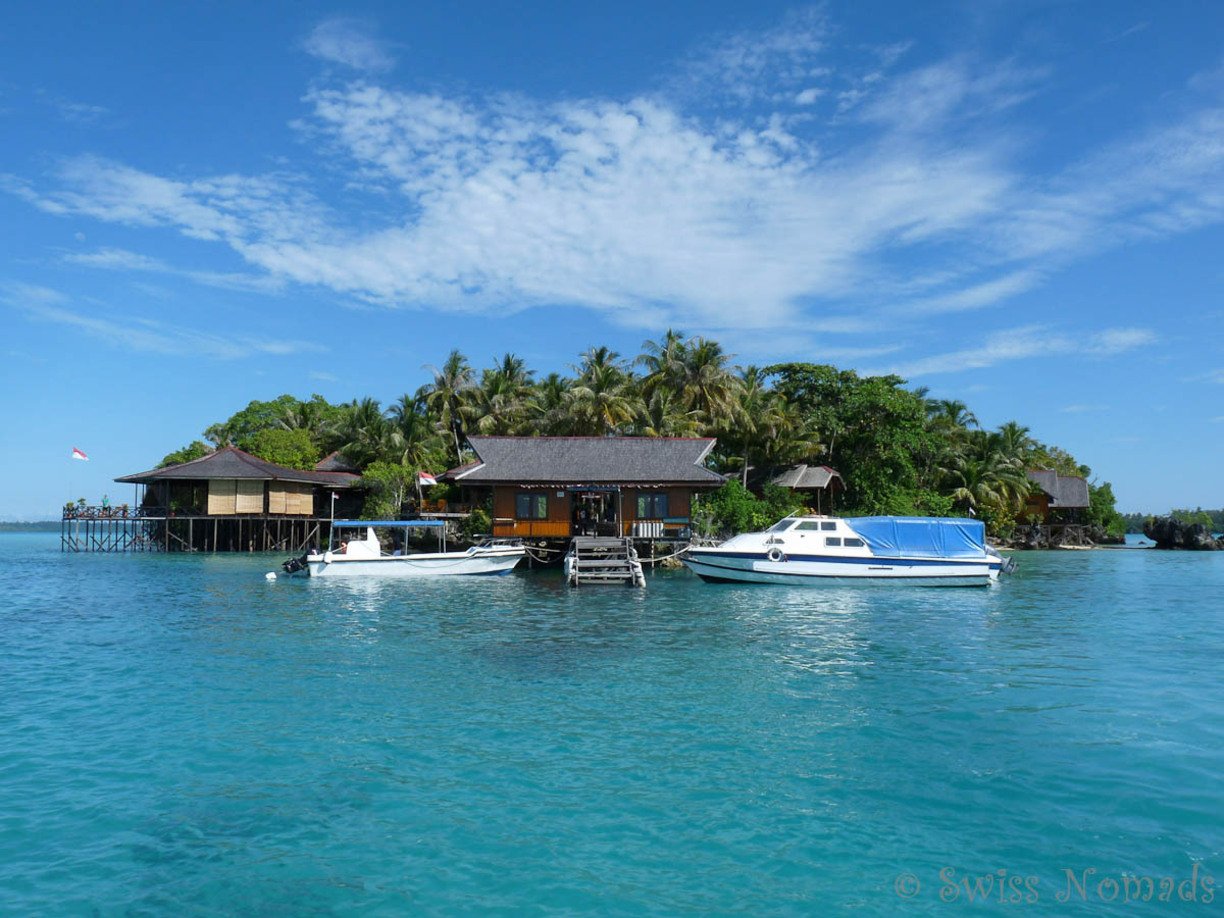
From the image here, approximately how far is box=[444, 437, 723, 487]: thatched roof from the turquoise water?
54.2 feet

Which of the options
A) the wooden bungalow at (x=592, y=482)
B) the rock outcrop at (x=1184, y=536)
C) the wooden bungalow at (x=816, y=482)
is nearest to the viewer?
the wooden bungalow at (x=592, y=482)

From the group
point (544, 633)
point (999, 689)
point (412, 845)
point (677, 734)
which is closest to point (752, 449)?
point (544, 633)

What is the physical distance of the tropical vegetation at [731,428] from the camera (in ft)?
158

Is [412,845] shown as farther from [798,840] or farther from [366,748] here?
[798,840]

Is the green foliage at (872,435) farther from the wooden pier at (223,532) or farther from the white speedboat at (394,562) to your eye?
the wooden pier at (223,532)

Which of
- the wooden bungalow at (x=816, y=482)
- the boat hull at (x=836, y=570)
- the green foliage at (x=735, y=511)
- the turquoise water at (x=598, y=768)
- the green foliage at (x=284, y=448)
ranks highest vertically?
the green foliage at (x=284, y=448)

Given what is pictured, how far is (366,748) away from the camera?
10383mm

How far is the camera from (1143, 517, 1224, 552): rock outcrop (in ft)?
218

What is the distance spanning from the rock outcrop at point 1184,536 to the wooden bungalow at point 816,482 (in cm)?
3624

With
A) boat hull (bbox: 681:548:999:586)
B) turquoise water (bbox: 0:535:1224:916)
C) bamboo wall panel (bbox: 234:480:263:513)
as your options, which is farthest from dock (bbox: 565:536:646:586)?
bamboo wall panel (bbox: 234:480:263:513)

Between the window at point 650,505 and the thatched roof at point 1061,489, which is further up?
the thatched roof at point 1061,489

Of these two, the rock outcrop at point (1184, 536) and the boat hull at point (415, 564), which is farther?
the rock outcrop at point (1184, 536)

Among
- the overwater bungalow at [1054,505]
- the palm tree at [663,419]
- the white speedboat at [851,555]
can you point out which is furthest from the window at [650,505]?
the overwater bungalow at [1054,505]

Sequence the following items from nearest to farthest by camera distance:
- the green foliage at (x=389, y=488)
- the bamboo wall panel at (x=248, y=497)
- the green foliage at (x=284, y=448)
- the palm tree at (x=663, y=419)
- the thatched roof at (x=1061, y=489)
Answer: the palm tree at (x=663, y=419), the green foliage at (x=389, y=488), the bamboo wall panel at (x=248, y=497), the green foliage at (x=284, y=448), the thatched roof at (x=1061, y=489)
